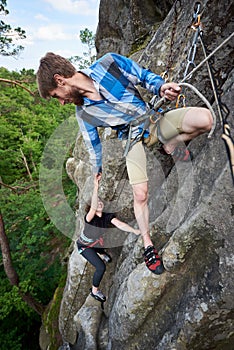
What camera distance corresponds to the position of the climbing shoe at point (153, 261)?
3.24 meters

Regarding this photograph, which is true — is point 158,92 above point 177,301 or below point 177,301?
above

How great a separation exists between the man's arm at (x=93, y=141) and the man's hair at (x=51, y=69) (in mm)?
713

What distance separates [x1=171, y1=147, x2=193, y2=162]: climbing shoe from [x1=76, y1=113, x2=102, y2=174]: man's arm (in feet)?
3.77

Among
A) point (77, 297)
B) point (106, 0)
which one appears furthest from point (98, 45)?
point (77, 297)

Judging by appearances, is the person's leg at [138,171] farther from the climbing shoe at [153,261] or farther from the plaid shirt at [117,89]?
the climbing shoe at [153,261]

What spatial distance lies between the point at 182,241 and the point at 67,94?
86.6 inches

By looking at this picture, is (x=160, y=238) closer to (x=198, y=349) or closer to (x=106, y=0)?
(x=198, y=349)

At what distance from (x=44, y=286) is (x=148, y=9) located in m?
11.3

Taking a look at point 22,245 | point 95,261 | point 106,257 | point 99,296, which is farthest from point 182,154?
point 22,245

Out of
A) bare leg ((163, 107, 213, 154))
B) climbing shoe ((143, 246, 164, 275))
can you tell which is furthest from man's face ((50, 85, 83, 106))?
climbing shoe ((143, 246, 164, 275))

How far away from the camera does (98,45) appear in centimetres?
986

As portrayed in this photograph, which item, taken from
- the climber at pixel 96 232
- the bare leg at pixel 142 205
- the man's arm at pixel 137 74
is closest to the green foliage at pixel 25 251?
the climber at pixel 96 232

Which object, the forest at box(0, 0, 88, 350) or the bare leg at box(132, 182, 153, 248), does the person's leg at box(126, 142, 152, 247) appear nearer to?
the bare leg at box(132, 182, 153, 248)

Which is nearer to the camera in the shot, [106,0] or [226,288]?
[226,288]
